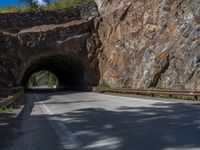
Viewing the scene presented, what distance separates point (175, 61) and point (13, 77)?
52.9 ft

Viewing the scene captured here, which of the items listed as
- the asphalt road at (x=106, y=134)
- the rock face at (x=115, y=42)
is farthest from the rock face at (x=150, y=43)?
the asphalt road at (x=106, y=134)

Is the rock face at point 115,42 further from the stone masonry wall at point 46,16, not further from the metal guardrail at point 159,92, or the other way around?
the metal guardrail at point 159,92

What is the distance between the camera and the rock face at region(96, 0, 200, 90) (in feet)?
70.5

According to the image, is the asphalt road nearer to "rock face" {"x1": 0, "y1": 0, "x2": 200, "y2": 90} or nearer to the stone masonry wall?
"rock face" {"x1": 0, "y1": 0, "x2": 200, "y2": 90}

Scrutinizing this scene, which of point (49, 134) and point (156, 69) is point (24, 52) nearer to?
point (156, 69)

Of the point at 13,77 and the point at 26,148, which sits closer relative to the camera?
the point at 26,148

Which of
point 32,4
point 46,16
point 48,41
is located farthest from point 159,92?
point 32,4

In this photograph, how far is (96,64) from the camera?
34.2 meters

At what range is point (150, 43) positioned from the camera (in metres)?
25.5

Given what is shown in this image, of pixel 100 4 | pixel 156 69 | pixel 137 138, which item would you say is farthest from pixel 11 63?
pixel 137 138

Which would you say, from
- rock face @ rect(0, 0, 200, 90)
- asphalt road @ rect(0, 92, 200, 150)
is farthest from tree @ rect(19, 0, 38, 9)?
asphalt road @ rect(0, 92, 200, 150)

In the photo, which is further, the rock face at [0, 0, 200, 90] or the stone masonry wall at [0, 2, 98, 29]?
the stone masonry wall at [0, 2, 98, 29]

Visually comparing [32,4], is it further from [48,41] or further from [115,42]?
[115,42]

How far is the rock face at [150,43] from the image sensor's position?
21.5 metres
